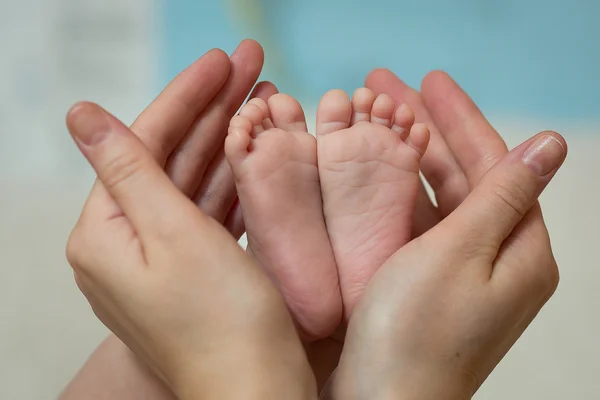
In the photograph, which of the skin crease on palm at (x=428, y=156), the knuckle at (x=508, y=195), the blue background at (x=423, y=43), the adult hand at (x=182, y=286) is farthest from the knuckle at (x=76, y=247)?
the blue background at (x=423, y=43)

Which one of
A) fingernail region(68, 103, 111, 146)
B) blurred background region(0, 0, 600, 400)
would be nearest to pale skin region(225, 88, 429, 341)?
fingernail region(68, 103, 111, 146)

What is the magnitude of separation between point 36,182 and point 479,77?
755 millimetres

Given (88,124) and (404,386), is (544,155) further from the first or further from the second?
(88,124)

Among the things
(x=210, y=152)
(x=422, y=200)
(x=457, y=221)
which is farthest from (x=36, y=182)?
(x=457, y=221)

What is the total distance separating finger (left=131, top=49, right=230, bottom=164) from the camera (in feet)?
2.04

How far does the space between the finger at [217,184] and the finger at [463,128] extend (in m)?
0.18

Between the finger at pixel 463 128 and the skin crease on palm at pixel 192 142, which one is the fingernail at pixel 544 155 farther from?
the skin crease on palm at pixel 192 142

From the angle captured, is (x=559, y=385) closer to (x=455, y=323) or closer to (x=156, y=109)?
(x=455, y=323)

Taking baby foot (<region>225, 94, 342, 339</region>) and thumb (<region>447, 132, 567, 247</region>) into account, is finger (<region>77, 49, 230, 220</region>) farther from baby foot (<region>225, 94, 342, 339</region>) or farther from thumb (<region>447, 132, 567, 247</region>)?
thumb (<region>447, 132, 567, 247</region>)

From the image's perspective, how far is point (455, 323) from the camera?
0.54 meters

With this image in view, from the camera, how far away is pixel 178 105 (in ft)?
2.09

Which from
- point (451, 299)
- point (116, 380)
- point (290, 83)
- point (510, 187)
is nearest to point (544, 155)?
point (510, 187)

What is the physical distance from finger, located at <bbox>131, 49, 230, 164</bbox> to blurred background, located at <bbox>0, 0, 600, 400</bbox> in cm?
44

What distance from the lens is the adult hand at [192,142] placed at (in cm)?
63
